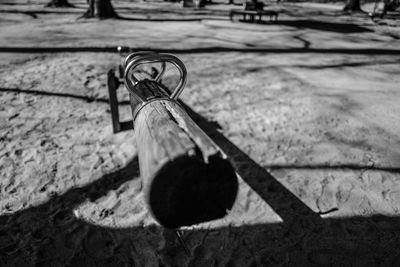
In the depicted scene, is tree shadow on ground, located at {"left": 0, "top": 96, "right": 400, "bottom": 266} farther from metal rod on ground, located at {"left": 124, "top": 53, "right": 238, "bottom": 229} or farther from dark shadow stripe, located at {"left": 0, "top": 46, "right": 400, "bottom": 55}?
dark shadow stripe, located at {"left": 0, "top": 46, "right": 400, "bottom": 55}

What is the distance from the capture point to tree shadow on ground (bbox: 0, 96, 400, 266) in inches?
78.0

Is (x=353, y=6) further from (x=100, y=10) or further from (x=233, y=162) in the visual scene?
(x=233, y=162)

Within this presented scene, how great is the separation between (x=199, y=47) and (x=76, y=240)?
5.98m

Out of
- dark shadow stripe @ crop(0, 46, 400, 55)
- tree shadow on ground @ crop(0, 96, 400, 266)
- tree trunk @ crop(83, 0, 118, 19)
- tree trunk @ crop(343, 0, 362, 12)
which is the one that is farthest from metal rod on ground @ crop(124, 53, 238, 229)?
tree trunk @ crop(343, 0, 362, 12)

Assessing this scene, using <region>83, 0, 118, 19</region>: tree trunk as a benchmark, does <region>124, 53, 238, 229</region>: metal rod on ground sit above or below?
below

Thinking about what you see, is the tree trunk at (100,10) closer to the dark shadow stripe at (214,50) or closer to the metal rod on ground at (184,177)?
the dark shadow stripe at (214,50)

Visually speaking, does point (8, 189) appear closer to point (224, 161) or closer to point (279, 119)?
point (224, 161)

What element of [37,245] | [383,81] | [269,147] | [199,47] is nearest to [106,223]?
[37,245]

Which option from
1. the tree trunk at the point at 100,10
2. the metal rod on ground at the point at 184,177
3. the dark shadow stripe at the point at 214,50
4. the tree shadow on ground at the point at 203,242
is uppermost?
the tree trunk at the point at 100,10

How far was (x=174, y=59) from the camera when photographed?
2162 millimetres

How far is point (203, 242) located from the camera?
2.14 m

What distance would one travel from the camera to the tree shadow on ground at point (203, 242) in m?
1.98

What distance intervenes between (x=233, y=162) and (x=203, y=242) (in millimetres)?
1083

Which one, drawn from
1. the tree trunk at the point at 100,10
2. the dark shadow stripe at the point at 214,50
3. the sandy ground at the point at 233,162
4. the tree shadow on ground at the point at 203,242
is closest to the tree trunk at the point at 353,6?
the dark shadow stripe at the point at 214,50
